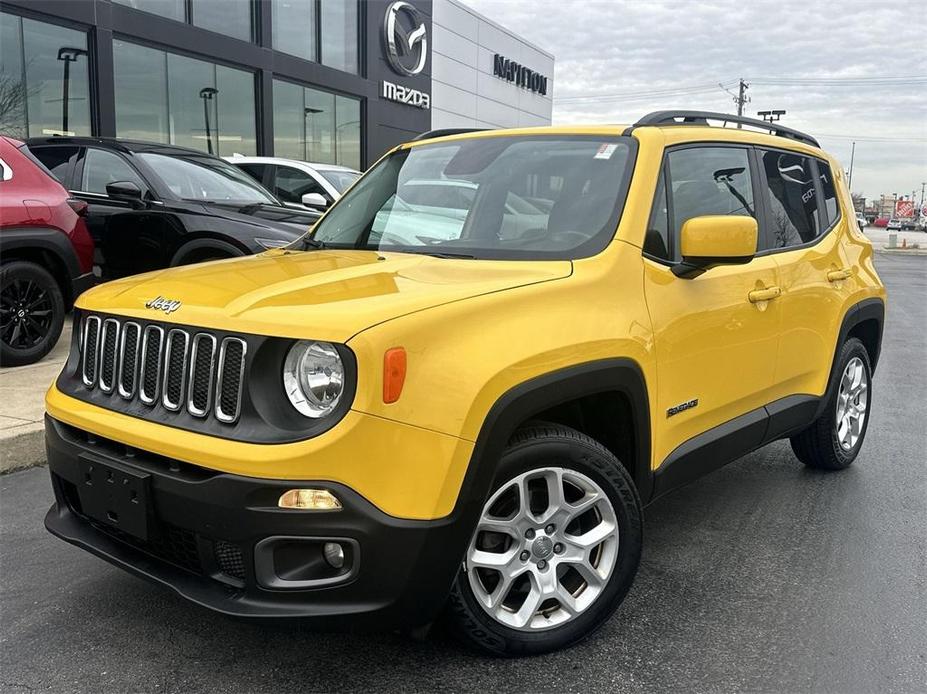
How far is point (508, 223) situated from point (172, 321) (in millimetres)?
1433

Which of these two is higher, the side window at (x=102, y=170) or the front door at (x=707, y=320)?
the side window at (x=102, y=170)

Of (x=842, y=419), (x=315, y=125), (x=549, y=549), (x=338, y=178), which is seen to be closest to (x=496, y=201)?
(x=549, y=549)

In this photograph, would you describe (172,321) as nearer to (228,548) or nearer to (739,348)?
(228,548)

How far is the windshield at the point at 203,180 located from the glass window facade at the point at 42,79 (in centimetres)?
623

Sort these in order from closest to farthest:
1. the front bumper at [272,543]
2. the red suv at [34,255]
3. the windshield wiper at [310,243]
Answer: the front bumper at [272,543] < the windshield wiper at [310,243] < the red suv at [34,255]

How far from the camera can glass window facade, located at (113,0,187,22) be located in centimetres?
1495

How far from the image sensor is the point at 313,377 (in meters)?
2.32

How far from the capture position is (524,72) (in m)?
34.0

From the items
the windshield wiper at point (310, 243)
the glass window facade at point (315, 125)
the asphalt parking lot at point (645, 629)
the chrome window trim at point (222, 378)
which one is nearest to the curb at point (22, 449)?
the asphalt parking lot at point (645, 629)

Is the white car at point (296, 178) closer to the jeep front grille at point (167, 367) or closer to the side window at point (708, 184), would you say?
the side window at point (708, 184)

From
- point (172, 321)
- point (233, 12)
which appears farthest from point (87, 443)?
point (233, 12)

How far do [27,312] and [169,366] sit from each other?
4.51 m

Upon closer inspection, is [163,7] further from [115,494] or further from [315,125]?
[115,494]

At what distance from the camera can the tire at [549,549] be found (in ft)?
8.46
